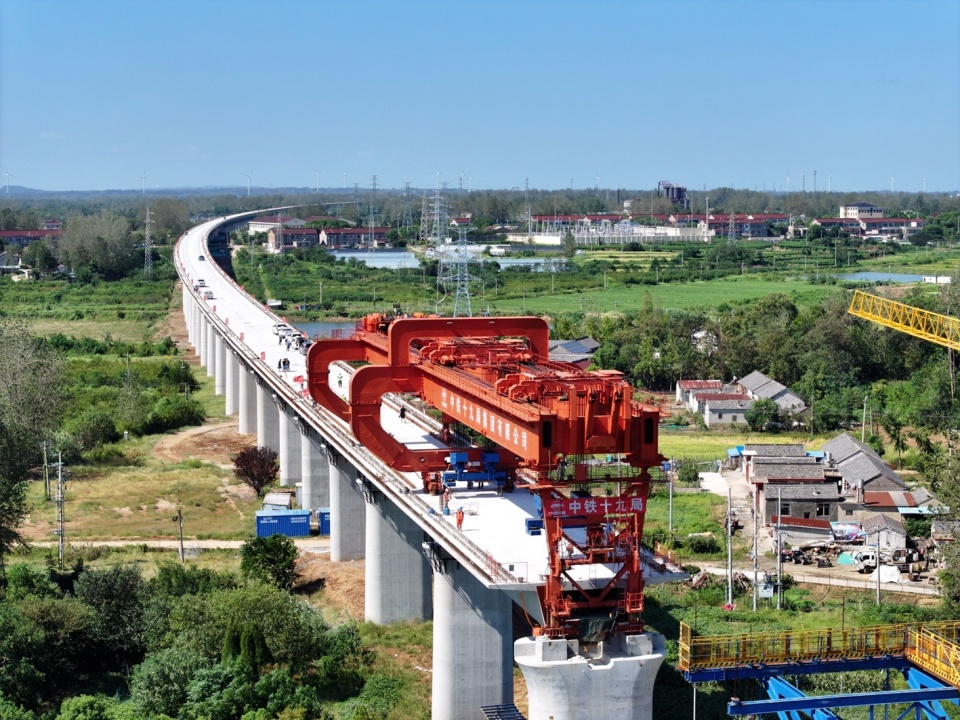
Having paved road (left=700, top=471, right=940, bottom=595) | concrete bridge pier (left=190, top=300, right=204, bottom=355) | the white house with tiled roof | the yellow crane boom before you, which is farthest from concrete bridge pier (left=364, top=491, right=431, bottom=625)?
concrete bridge pier (left=190, top=300, right=204, bottom=355)

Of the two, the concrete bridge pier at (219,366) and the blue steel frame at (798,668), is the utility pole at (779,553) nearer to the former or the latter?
the blue steel frame at (798,668)

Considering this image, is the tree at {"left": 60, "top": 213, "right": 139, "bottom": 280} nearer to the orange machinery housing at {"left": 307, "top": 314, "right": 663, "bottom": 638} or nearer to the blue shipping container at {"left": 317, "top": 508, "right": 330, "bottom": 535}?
the blue shipping container at {"left": 317, "top": 508, "right": 330, "bottom": 535}

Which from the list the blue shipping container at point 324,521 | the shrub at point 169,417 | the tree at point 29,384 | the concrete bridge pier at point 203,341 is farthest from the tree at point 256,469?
the concrete bridge pier at point 203,341

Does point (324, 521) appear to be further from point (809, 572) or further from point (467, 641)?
point (467, 641)

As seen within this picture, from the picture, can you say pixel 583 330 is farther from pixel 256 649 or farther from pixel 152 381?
pixel 256 649

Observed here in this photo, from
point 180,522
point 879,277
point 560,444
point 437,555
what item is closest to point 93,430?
point 180,522

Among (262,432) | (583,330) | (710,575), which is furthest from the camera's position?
(583,330)

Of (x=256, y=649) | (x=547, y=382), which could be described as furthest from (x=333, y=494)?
(x=547, y=382)

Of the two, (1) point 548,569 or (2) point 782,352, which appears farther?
(2) point 782,352
